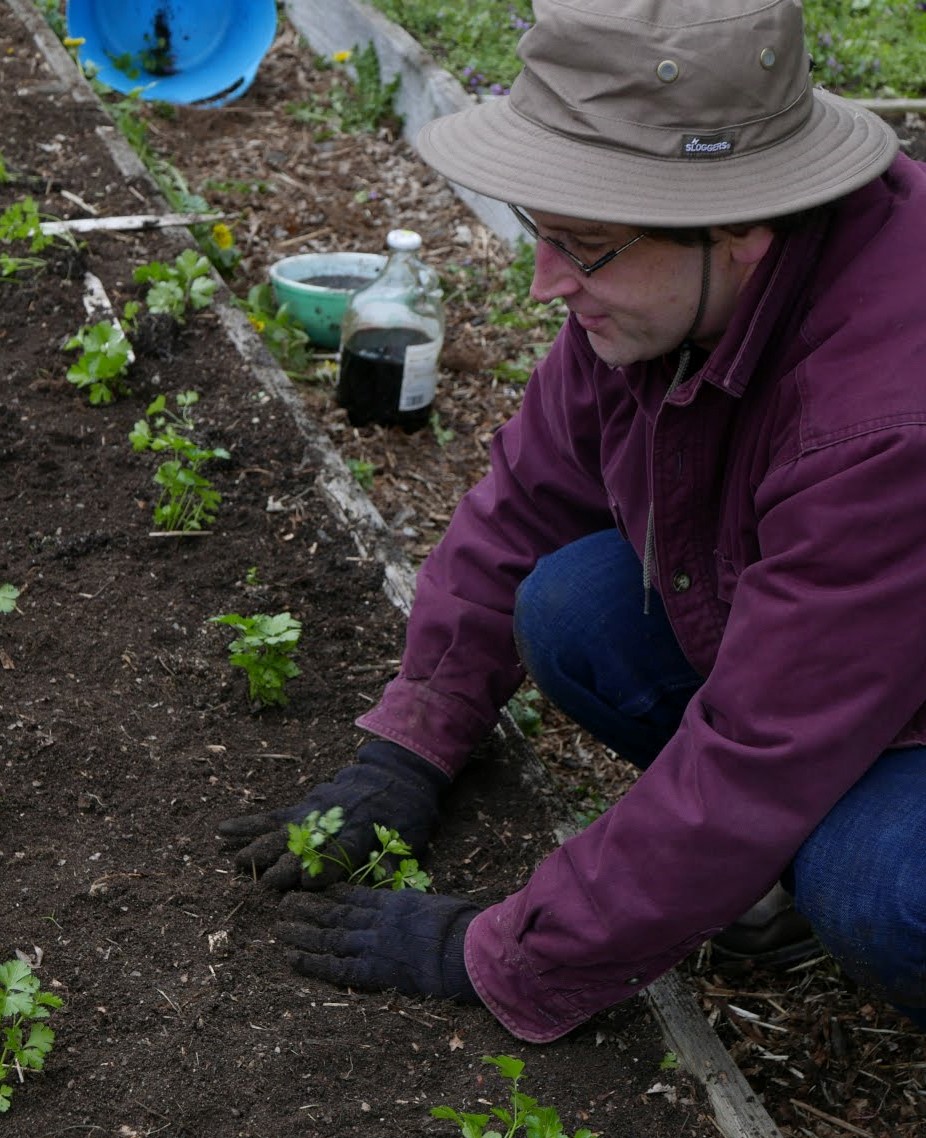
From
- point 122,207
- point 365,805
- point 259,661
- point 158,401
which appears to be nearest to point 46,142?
point 122,207

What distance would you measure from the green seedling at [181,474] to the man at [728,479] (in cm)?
118

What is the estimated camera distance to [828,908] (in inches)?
79.4

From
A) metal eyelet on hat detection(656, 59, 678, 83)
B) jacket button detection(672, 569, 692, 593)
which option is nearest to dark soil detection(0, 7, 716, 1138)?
jacket button detection(672, 569, 692, 593)

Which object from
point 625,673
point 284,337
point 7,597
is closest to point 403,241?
point 284,337

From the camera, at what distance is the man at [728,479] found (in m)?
1.75

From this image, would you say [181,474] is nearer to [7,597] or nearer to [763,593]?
[7,597]

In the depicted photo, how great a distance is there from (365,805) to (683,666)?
0.62m

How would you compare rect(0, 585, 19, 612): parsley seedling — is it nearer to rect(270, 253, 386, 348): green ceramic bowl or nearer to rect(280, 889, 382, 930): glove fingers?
rect(280, 889, 382, 930): glove fingers

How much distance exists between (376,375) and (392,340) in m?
0.11

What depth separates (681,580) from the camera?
87.3 inches

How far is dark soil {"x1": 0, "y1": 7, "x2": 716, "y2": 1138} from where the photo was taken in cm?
213

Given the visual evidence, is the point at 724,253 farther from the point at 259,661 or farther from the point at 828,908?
the point at 259,661

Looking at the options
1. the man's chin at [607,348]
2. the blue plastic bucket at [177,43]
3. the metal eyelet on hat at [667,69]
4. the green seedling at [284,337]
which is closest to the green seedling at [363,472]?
the green seedling at [284,337]

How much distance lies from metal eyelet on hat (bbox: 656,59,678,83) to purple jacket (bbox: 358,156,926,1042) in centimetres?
29
